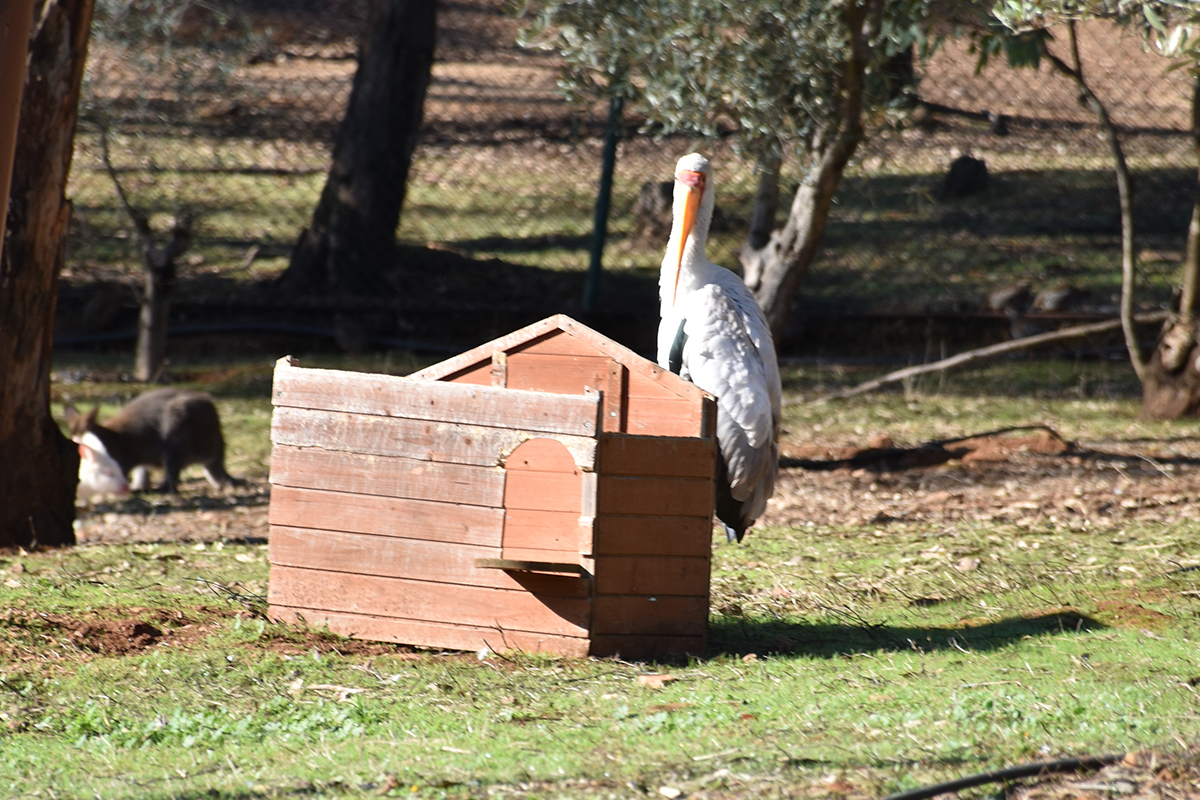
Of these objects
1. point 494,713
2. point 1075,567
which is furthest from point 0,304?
point 1075,567

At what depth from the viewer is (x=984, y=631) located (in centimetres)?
467

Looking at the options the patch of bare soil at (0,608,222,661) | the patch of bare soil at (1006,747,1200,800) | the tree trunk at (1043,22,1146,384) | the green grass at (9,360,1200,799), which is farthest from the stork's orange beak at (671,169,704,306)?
the tree trunk at (1043,22,1146,384)

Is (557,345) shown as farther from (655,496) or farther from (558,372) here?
(655,496)

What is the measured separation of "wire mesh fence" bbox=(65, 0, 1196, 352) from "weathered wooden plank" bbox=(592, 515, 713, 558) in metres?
6.88

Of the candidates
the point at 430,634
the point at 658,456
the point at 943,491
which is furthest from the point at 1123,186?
the point at 430,634

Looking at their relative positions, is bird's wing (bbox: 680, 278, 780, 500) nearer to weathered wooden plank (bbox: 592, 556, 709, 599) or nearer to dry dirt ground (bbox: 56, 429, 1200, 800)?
weathered wooden plank (bbox: 592, 556, 709, 599)

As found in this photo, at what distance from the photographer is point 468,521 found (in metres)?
4.32

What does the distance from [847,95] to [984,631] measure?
3.80 meters

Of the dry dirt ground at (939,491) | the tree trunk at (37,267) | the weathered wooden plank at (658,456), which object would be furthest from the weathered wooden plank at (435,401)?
the dry dirt ground at (939,491)

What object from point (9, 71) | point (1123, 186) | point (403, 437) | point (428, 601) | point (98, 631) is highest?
point (1123, 186)

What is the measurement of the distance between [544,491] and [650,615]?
2.61ft

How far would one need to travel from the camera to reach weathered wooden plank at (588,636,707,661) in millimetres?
4277

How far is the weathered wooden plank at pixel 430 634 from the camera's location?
4.27m

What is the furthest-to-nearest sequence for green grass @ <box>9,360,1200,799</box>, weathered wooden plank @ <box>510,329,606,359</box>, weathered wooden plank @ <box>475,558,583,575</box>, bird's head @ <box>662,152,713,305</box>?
bird's head @ <box>662,152,713,305</box> → weathered wooden plank @ <box>510,329,606,359</box> → weathered wooden plank @ <box>475,558,583,575</box> → green grass @ <box>9,360,1200,799</box>
